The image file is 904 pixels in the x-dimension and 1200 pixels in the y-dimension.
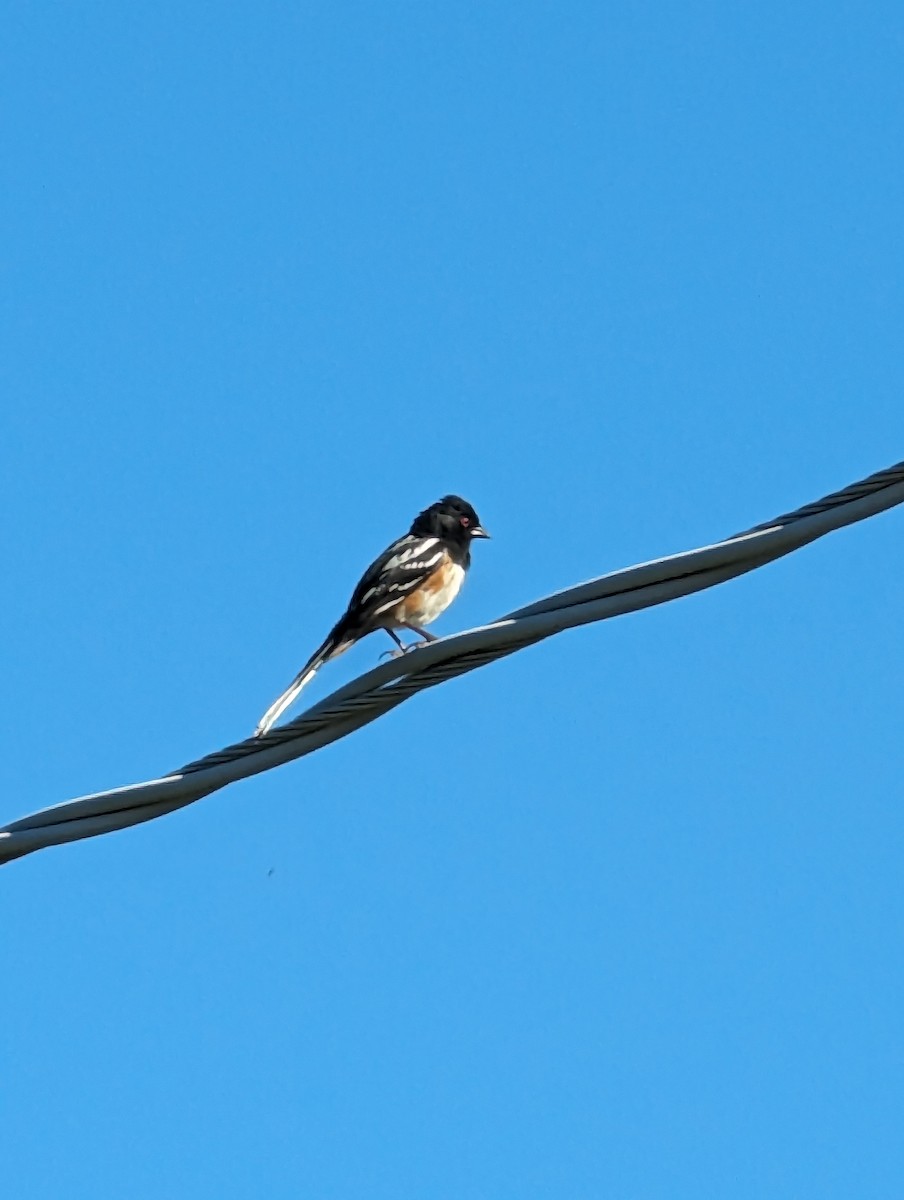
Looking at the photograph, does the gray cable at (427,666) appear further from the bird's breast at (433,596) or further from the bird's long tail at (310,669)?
the bird's breast at (433,596)

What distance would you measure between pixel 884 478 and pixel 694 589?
529mm

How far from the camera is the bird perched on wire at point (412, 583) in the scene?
9539 millimetres

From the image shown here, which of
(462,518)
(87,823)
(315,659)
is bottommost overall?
(87,823)

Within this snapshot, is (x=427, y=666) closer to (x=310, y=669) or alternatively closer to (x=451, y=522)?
(x=310, y=669)

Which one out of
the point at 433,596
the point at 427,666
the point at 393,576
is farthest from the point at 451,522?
the point at 427,666

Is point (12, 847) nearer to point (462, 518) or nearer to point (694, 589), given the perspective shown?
point (694, 589)

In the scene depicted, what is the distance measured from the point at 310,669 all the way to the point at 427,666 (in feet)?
12.7

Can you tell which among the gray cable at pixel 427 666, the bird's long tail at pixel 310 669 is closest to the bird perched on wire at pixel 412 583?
the bird's long tail at pixel 310 669

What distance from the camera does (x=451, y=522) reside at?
427 inches

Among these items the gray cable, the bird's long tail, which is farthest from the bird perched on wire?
the gray cable

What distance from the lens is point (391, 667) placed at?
536 centimetres

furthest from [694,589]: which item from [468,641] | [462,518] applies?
[462,518]

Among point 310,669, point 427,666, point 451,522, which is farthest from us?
point 451,522

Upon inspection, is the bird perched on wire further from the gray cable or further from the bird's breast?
the gray cable
